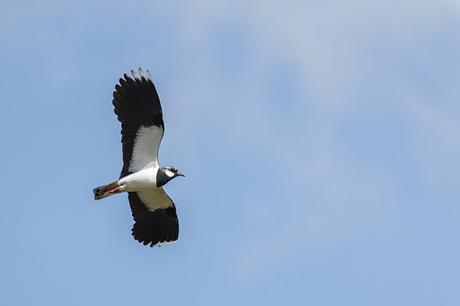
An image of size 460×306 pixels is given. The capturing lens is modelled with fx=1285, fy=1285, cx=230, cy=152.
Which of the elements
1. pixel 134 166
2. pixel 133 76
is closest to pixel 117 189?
pixel 134 166

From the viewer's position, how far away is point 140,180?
38281mm

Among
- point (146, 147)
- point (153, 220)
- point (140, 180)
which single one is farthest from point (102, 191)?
point (153, 220)

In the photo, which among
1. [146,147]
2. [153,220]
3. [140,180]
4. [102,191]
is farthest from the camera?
[153,220]

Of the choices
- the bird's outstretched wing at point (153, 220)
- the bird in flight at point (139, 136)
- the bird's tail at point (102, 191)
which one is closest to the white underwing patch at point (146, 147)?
the bird in flight at point (139, 136)

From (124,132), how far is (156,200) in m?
2.82

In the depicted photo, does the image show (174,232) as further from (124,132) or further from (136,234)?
(124,132)

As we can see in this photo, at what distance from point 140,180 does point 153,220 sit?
2399 millimetres

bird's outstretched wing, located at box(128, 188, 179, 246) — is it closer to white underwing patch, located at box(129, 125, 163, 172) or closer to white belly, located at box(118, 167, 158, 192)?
white belly, located at box(118, 167, 158, 192)

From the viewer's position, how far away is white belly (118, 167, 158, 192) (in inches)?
1501

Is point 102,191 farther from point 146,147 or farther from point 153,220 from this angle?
point 153,220

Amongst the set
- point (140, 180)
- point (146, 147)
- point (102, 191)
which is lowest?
point (102, 191)

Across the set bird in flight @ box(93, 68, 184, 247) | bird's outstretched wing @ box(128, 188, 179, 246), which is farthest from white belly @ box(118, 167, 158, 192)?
bird's outstretched wing @ box(128, 188, 179, 246)

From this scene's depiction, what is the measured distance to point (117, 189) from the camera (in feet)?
124

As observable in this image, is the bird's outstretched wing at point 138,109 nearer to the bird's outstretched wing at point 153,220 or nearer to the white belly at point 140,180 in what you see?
the white belly at point 140,180
